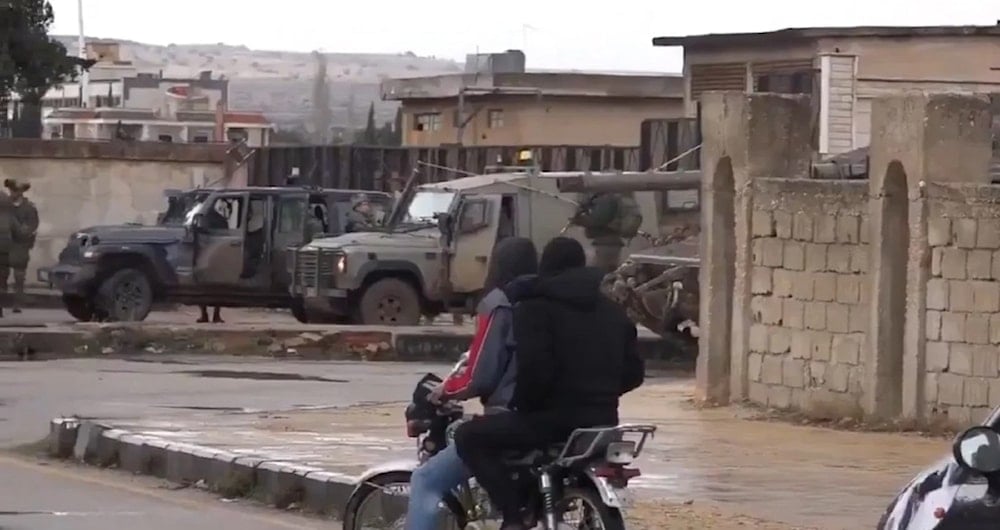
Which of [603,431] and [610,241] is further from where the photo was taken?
[610,241]

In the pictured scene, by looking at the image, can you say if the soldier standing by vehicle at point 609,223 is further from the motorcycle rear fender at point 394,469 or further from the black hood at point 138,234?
the motorcycle rear fender at point 394,469

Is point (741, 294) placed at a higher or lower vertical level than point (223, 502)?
higher

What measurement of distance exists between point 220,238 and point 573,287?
67.2 ft

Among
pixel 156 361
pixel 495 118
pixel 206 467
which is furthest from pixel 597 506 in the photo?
pixel 495 118

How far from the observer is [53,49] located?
3672cm

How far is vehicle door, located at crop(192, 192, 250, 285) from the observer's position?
2808 cm

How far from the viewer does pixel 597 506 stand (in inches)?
317

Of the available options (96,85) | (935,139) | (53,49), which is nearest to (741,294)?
(935,139)

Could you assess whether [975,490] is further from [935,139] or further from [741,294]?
[741,294]

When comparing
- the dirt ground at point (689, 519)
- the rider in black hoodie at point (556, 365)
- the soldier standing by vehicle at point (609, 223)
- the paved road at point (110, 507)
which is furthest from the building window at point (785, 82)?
the rider in black hoodie at point (556, 365)

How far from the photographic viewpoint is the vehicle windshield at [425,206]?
27.7 meters

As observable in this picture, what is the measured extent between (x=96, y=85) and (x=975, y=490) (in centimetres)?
10443

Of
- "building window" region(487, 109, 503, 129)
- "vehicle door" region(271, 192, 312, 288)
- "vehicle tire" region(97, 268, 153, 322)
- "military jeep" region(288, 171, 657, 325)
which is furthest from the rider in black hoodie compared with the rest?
"building window" region(487, 109, 503, 129)

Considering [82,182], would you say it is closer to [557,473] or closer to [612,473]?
[557,473]
